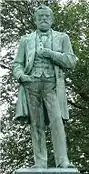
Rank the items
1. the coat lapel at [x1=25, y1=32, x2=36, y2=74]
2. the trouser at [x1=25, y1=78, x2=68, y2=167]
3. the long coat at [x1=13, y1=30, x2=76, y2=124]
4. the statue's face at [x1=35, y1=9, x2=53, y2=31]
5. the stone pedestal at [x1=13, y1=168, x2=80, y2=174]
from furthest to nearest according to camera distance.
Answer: the statue's face at [x1=35, y1=9, x2=53, y2=31], the coat lapel at [x1=25, y1=32, x2=36, y2=74], the long coat at [x1=13, y1=30, x2=76, y2=124], the trouser at [x1=25, y1=78, x2=68, y2=167], the stone pedestal at [x1=13, y1=168, x2=80, y2=174]

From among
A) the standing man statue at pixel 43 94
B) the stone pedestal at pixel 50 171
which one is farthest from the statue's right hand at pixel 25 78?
the stone pedestal at pixel 50 171

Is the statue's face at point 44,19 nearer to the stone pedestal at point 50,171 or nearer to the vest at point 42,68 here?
the vest at point 42,68

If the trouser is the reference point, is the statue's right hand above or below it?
above

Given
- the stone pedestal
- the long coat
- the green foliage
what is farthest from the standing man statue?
the green foliage

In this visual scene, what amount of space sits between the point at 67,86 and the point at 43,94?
1218cm

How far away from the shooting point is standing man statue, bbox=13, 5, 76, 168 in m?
8.41

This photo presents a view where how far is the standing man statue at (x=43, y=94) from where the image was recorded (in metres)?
8.41

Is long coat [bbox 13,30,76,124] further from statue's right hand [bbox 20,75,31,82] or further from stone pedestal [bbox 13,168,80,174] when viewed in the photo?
stone pedestal [bbox 13,168,80,174]

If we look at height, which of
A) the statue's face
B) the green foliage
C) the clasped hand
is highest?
the statue's face

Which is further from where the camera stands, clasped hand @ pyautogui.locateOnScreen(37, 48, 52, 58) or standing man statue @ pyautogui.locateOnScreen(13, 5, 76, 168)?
clasped hand @ pyautogui.locateOnScreen(37, 48, 52, 58)

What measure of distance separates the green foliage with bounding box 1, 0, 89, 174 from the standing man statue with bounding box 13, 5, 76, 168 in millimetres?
10892

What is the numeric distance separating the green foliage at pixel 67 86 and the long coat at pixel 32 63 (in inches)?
425

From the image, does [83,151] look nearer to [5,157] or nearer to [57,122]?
[5,157]

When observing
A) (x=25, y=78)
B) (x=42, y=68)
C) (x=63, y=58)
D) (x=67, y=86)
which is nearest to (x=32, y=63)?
(x=42, y=68)
